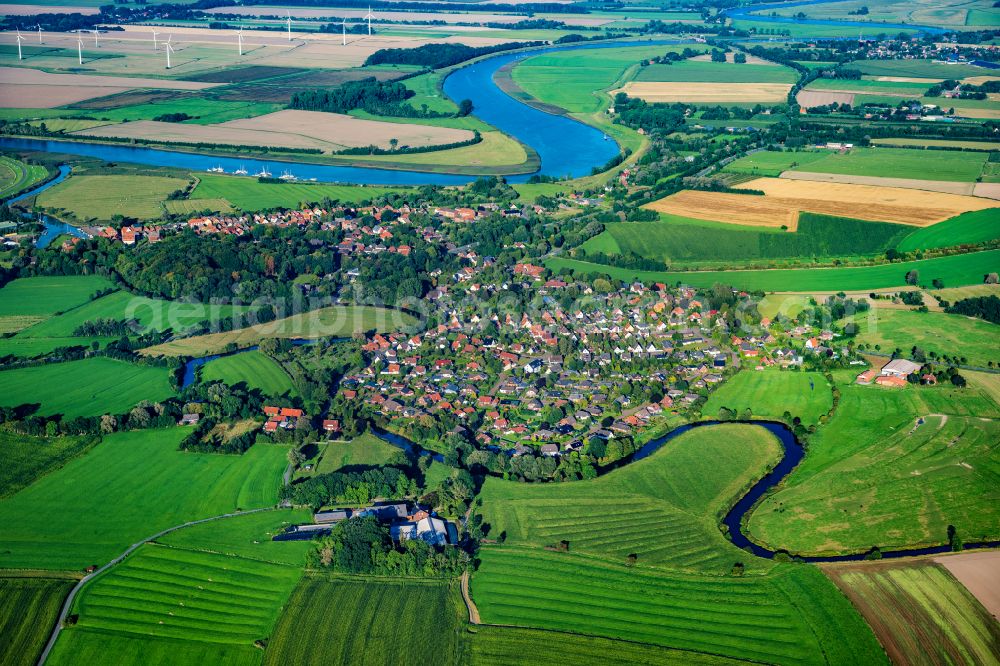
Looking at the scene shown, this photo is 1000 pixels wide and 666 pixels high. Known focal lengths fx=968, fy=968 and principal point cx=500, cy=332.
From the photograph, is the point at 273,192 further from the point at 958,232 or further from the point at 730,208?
the point at 958,232

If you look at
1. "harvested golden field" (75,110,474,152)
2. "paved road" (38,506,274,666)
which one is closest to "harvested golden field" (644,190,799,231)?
"harvested golden field" (75,110,474,152)

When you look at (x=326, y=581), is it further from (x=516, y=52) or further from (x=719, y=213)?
(x=516, y=52)

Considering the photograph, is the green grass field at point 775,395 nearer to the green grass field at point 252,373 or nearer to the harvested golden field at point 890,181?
the green grass field at point 252,373

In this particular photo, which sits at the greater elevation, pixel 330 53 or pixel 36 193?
pixel 330 53

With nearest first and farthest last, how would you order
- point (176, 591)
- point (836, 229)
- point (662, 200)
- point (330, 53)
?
1. point (176, 591)
2. point (836, 229)
3. point (662, 200)
4. point (330, 53)

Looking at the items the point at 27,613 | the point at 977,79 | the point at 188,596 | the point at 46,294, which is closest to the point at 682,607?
the point at 188,596

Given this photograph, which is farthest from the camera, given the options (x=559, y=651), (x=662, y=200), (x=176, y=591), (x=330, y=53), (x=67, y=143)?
(x=330, y=53)

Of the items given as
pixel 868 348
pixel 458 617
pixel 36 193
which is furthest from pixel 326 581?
pixel 36 193
